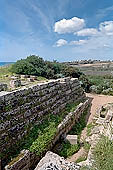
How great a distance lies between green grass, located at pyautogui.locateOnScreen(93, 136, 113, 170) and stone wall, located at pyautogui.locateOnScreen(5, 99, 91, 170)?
9.76 ft

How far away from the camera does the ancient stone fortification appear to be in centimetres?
657

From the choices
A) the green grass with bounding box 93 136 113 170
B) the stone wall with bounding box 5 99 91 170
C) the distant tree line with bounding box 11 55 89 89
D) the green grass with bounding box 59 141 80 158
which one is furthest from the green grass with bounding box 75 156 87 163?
the distant tree line with bounding box 11 55 89 89

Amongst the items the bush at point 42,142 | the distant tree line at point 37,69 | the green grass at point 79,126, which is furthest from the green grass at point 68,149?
the distant tree line at point 37,69

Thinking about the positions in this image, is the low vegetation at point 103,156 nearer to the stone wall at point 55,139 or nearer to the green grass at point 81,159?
the green grass at point 81,159

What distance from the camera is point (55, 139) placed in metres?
8.27

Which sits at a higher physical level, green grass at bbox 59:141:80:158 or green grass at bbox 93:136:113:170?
green grass at bbox 93:136:113:170

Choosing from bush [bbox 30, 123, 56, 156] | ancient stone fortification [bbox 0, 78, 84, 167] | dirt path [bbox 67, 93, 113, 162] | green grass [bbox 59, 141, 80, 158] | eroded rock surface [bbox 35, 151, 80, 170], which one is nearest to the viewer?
eroded rock surface [bbox 35, 151, 80, 170]

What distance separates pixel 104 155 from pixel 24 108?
4.51 meters

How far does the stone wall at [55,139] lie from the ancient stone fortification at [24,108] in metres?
0.87

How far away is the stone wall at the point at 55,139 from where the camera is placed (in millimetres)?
5980

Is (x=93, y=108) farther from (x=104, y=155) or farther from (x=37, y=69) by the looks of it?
(x=104, y=155)

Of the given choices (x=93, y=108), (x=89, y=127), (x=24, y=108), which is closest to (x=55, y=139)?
(x=24, y=108)

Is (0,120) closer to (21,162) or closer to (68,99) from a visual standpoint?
(21,162)

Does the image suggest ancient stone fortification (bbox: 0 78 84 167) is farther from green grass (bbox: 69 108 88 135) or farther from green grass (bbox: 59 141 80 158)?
green grass (bbox: 59 141 80 158)
